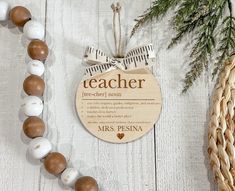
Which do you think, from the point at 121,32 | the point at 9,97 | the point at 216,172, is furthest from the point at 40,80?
the point at 216,172

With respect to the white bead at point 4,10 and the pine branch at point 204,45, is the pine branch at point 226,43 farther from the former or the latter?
the white bead at point 4,10

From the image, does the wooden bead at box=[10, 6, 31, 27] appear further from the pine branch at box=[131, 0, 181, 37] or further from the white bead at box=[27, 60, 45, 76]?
the pine branch at box=[131, 0, 181, 37]

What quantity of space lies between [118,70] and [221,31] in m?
0.21

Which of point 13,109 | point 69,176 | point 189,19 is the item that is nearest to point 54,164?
point 69,176

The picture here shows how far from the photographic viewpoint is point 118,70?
78 cm

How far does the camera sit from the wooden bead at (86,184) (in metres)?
0.70

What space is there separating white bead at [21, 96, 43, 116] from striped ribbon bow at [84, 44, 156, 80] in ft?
0.32

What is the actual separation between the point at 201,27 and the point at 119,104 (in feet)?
0.69

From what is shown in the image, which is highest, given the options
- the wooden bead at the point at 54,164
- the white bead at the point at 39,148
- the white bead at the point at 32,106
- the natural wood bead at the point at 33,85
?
the natural wood bead at the point at 33,85

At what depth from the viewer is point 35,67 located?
2.51 feet

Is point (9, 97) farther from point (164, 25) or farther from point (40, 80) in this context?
point (164, 25)

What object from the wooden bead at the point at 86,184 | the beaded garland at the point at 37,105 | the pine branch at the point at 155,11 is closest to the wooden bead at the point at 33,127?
the beaded garland at the point at 37,105

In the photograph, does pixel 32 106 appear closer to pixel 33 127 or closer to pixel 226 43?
pixel 33 127

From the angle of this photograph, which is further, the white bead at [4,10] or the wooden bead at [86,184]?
the white bead at [4,10]
